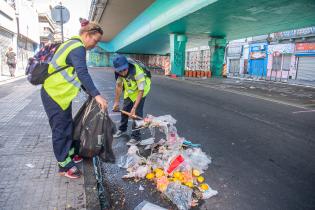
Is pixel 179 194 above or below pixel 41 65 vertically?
below

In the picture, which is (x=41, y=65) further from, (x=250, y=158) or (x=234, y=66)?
(x=234, y=66)

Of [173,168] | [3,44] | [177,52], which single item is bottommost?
[173,168]

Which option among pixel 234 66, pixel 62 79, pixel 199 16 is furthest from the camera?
pixel 234 66

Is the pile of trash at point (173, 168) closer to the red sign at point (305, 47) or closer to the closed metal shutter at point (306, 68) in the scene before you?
the closed metal shutter at point (306, 68)

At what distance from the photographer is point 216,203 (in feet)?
8.86

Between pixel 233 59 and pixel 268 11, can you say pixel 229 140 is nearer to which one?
pixel 268 11

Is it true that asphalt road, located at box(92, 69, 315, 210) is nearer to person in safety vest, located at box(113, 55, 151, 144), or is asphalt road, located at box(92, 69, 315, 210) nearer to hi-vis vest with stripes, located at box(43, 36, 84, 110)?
person in safety vest, located at box(113, 55, 151, 144)

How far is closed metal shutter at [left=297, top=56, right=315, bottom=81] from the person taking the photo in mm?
24020

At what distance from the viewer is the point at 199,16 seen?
15.1 metres

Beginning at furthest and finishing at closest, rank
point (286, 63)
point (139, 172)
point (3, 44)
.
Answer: point (286, 63) → point (3, 44) → point (139, 172)

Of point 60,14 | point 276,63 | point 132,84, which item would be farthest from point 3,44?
point 276,63

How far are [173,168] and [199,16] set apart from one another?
13644 mm

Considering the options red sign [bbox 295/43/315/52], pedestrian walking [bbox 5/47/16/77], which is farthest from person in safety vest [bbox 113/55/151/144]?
red sign [bbox 295/43/315/52]

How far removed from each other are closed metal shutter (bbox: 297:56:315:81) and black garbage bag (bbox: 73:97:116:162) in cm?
2602
